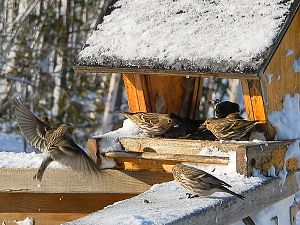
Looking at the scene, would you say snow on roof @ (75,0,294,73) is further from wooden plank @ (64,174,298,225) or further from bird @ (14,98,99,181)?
wooden plank @ (64,174,298,225)

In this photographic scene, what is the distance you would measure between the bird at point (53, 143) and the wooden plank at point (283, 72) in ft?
2.89

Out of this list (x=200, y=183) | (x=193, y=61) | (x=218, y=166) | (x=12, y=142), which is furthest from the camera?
(x=12, y=142)

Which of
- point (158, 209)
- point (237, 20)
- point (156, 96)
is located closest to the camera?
point (158, 209)

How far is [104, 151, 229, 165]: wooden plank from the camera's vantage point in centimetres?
377

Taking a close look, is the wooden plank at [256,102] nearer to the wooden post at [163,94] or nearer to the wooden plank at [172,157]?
the wooden plank at [172,157]

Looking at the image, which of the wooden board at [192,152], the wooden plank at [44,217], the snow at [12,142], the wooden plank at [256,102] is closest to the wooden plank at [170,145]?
the wooden board at [192,152]

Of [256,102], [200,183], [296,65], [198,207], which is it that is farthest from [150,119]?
[198,207]

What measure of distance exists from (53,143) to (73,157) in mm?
265

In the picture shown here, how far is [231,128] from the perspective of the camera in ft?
13.1

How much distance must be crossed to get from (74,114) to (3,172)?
32.3 feet

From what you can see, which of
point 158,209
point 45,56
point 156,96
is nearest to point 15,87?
point 45,56

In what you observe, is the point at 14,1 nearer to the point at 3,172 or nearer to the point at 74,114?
the point at 74,114

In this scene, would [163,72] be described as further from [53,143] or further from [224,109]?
[53,143]

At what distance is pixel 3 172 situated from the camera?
13.9 feet
